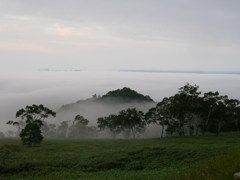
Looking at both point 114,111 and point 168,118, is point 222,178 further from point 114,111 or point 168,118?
point 114,111

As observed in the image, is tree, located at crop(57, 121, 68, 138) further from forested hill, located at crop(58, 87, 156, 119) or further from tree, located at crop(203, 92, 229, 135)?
tree, located at crop(203, 92, 229, 135)

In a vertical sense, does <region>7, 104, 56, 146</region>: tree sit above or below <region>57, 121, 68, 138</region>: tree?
above

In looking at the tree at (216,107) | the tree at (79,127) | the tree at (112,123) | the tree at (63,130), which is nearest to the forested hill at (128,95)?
the tree at (63,130)

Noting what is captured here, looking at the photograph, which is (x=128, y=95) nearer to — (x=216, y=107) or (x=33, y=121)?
(x=216, y=107)

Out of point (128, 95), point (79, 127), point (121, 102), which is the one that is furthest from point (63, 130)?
point (128, 95)

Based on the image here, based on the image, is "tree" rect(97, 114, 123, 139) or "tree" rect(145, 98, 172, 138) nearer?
Answer: "tree" rect(145, 98, 172, 138)

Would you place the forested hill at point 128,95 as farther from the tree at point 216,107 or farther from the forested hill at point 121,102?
the tree at point 216,107

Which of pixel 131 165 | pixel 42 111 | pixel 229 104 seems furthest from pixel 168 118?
pixel 131 165

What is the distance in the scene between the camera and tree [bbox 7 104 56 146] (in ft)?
156

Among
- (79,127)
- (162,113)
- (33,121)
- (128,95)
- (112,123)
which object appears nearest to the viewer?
(33,121)

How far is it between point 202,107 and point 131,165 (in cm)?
4177

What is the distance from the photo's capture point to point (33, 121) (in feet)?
172

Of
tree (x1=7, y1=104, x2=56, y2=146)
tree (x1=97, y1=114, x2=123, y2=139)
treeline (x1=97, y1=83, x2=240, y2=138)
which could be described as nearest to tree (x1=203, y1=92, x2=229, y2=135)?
treeline (x1=97, y1=83, x2=240, y2=138)

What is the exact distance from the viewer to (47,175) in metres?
27.0
